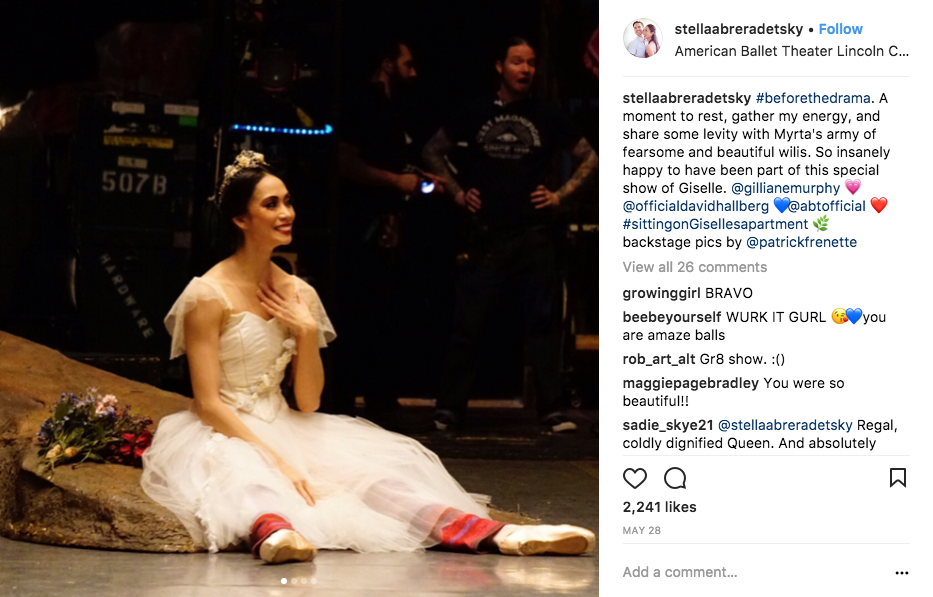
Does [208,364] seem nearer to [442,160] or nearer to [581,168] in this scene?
[442,160]

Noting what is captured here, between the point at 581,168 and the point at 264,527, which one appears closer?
the point at 264,527

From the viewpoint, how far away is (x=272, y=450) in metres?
4.29

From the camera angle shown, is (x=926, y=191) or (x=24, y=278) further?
(x=24, y=278)

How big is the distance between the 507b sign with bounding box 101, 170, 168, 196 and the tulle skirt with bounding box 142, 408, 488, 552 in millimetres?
3017

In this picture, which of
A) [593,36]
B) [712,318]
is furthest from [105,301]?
[712,318]

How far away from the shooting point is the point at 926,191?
2.69 meters

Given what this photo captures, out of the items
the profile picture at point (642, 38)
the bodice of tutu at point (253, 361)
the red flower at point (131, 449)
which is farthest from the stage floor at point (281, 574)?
the profile picture at point (642, 38)

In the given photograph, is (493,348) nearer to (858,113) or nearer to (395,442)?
(395,442)

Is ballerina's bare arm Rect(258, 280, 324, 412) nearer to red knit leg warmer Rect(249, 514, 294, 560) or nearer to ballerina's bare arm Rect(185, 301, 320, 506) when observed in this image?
ballerina's bare arm Rect(185, 301, 320, 506)

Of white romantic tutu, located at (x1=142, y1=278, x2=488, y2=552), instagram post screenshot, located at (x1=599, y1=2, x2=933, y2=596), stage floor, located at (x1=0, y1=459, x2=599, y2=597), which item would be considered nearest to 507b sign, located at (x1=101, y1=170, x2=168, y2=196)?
white romantic tutu, located at (x1=142, y1=278, x2=488, y2=552)

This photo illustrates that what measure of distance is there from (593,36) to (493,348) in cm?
177

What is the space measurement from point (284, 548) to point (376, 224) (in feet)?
10.6

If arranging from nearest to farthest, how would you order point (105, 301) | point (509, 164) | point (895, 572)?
point (895, 572) → point (509, 164) → point (105, 301)

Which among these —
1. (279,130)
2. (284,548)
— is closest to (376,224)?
(279,130)
